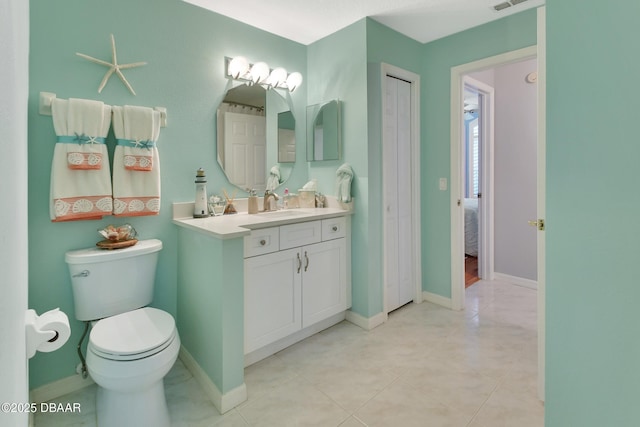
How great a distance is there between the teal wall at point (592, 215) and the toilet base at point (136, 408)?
1542mm

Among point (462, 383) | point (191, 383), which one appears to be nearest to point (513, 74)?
point (462, 383)

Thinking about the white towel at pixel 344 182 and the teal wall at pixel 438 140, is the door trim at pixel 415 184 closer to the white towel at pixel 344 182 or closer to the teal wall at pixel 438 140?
the teal wall at pixel 438 140

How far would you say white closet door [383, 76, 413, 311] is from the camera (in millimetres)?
2676

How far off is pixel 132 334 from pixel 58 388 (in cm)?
78

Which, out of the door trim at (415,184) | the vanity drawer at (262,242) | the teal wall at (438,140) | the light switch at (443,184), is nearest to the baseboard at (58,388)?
the vanity drawer at (262,242)

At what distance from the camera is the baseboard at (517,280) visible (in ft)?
10.9

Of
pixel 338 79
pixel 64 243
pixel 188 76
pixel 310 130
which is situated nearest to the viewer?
pixel 64 243

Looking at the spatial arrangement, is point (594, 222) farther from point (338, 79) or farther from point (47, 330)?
point (338, 79)

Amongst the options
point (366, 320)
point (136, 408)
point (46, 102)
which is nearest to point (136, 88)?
point (46, 102)

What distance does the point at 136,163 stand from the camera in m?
1.84

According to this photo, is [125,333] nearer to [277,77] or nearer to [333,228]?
[333,228]

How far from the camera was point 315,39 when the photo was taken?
2.77 metres

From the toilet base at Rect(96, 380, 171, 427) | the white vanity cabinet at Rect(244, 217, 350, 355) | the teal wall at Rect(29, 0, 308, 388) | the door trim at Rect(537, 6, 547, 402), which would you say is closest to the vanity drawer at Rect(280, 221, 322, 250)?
the white vanity cabinet at Rect(244, 217, 350, 355)

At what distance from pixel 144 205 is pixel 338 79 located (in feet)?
5.72
